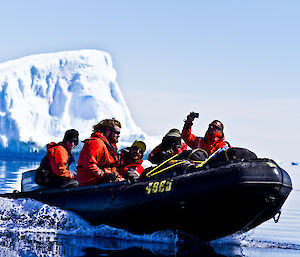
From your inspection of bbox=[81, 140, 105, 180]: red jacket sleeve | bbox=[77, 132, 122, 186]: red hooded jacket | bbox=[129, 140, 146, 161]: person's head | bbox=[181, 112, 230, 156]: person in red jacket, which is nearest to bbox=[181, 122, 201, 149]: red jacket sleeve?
bbox=[181, 112, 230, 156]: person in red jacket

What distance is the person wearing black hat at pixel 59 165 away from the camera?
7715 millimetres

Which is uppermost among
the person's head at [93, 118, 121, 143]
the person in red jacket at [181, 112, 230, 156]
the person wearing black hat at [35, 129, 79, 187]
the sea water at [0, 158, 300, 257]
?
the person's head at [93, 118, 121, 143]

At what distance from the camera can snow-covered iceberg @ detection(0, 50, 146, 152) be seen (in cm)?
4281

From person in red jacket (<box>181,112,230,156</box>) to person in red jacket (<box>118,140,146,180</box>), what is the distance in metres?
1.18

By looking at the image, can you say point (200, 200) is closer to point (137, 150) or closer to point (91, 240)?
point (137, 150)

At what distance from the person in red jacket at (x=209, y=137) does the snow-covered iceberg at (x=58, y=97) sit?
3479 cm

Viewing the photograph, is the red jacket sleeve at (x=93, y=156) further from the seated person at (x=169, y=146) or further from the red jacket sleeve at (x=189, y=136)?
the red jacket sleeve at (x=189, y=136)

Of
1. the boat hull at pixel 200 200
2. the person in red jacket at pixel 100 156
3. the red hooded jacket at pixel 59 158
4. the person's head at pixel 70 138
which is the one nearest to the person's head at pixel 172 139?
the person in red jacket at pixel 100 156

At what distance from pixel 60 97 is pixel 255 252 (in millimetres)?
42370

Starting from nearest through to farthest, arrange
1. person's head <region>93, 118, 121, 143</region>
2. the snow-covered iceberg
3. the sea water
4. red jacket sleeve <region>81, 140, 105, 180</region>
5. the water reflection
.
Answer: the water reflection < the sea water < red jacket sleeve <region>81, 140, 105, 180</region> < person's head <region>93, 118, 121, 143</region> < the snow-covered iceberg

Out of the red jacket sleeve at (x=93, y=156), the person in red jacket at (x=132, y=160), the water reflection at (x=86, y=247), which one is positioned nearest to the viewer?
the water reflection at (x=86, y=247)

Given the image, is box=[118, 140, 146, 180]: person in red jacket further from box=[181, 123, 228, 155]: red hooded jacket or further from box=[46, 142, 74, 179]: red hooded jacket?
box=[181, 123, 228, 155]: red hooded jacket

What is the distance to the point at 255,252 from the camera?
6.41m

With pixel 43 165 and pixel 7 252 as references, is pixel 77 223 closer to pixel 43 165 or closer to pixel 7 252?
pixel 43 165
